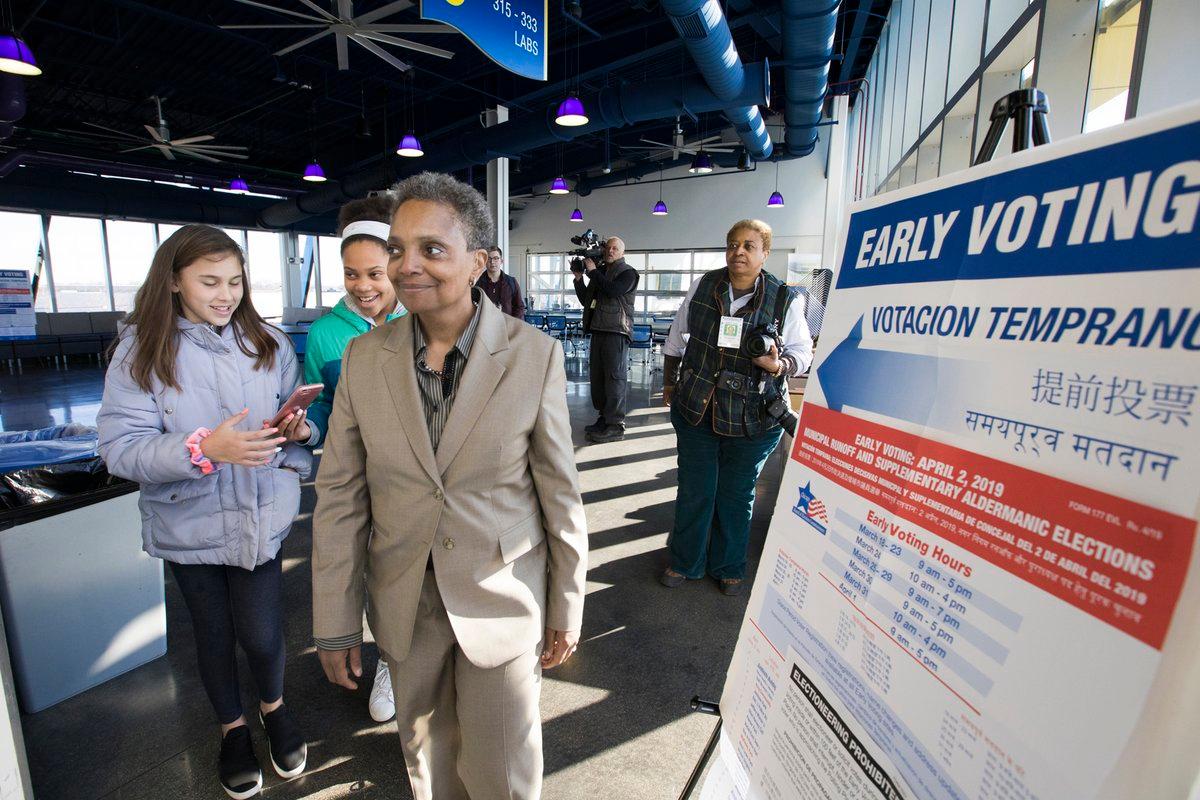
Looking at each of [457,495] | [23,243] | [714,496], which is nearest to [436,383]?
[457,495]

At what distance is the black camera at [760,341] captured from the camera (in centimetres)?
233

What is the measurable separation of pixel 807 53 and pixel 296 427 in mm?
6869

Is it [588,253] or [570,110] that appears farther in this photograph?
[570,110]

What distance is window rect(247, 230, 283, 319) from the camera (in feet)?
53.1

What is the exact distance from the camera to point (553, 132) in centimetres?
901

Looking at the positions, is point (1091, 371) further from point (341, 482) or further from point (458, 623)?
point (341, 482)

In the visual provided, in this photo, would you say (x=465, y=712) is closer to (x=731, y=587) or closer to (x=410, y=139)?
(x=731, y=587)

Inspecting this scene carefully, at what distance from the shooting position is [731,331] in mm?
2441

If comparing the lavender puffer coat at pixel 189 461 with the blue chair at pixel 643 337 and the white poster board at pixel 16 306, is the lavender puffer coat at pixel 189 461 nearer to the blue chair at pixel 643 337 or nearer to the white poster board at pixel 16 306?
the blue chair at pixel 643 337

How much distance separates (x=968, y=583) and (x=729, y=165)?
1421 centimetres

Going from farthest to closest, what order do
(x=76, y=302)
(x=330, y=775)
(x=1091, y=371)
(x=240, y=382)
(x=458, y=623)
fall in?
(x=76, y=302) < (x=330, y=775) < (x=240, y=382) < (x=458, y=623) < (x=1091, y=371)

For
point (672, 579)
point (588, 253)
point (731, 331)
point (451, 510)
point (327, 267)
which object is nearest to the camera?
point (451, 510)

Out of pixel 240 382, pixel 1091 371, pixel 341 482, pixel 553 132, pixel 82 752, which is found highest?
pixel 553 132

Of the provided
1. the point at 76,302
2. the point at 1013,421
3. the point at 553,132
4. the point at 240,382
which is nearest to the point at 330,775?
the point at 240,382
